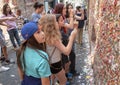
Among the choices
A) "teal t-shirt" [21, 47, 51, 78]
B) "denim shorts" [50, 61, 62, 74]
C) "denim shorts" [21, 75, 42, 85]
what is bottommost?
"denim shorts" [50, 61, 62, 74]

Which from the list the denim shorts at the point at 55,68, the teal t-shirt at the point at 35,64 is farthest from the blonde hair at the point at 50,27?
the teal t-shirt at the point at 35,64

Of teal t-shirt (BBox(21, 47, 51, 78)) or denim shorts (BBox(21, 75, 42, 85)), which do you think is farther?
denim shorts (BBox(21, 75, 42, 85))

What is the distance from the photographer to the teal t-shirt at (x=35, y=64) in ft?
9.36

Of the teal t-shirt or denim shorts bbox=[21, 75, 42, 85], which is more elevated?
the teal t-shirt

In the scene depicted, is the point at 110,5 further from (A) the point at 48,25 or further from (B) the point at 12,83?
(B) the point at 12,83

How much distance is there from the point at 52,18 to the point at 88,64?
3.96 metres

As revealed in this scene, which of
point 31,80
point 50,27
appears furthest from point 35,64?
point 50,27

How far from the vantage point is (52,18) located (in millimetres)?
4043

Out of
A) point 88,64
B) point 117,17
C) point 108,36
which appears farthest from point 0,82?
point 117,17

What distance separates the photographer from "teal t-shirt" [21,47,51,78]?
2852 mm

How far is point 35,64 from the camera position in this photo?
285 centimetres

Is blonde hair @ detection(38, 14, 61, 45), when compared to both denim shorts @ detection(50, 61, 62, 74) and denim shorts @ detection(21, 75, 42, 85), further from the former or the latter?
denim shorts @ detection(21, 75, 42, 85)

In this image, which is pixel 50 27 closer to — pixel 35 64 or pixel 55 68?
pixel 55 68

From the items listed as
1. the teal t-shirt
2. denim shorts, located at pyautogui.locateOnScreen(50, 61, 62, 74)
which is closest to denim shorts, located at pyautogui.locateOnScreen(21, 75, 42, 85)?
the teal t-shirt
